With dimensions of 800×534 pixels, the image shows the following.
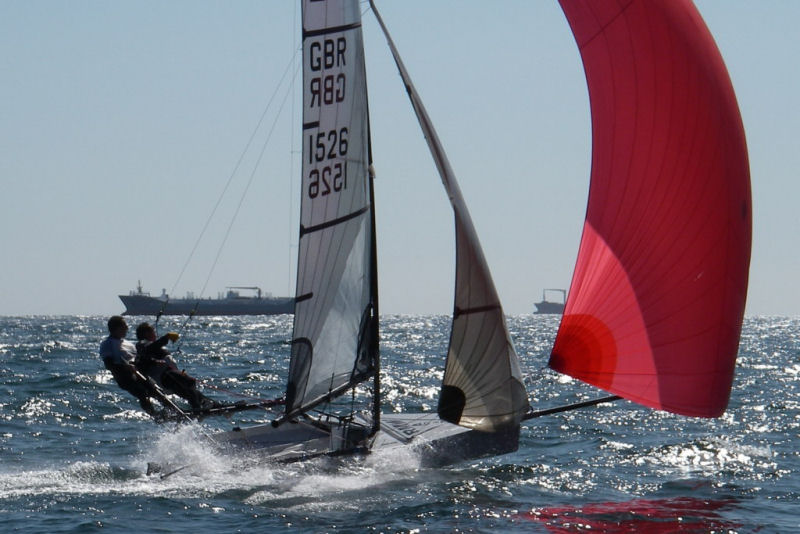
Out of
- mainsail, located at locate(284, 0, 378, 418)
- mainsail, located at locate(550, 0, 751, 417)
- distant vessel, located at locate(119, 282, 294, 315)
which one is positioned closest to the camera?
mainsail, located at locate(550, 0, 751, 417)

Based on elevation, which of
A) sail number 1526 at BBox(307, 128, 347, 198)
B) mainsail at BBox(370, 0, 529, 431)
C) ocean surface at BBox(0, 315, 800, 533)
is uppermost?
sail number 1526 at BBox(307, 128, 347, 198)

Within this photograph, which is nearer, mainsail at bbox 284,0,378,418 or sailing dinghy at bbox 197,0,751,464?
sailing dinghy at bbox 197,0,751,464

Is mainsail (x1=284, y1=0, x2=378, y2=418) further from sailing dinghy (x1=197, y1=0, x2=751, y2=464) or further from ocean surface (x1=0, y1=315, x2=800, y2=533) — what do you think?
ocean surface (x1=0, y1=315, x2=800, y2=533)

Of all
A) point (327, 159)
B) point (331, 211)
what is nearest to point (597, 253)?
point (331, 211)

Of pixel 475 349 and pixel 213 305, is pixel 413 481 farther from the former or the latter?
pixel 213 305

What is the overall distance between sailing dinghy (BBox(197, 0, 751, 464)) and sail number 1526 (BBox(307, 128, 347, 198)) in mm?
15

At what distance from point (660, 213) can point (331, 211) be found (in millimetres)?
3001

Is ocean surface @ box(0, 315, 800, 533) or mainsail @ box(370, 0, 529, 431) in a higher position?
mainsail @ box(370, 0, 529, 431)

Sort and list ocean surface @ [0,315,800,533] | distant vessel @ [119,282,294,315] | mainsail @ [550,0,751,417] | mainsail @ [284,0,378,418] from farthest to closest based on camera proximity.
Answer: distant vessel @ [119,282,294,315] < mainsail @ [284,0,378,418] < mainsail @ [550,0,751,417] < ocean surface @ [0,315,800,533]

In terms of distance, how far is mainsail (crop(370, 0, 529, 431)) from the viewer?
33.0 feet

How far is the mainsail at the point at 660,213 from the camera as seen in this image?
9203 mm

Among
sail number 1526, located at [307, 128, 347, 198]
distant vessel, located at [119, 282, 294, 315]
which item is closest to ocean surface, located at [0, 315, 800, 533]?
sail number 1526, located at [307, 128, 347, 198]

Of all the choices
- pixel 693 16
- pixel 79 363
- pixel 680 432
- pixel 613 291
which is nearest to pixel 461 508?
pixel 613 291

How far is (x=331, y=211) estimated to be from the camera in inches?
420
